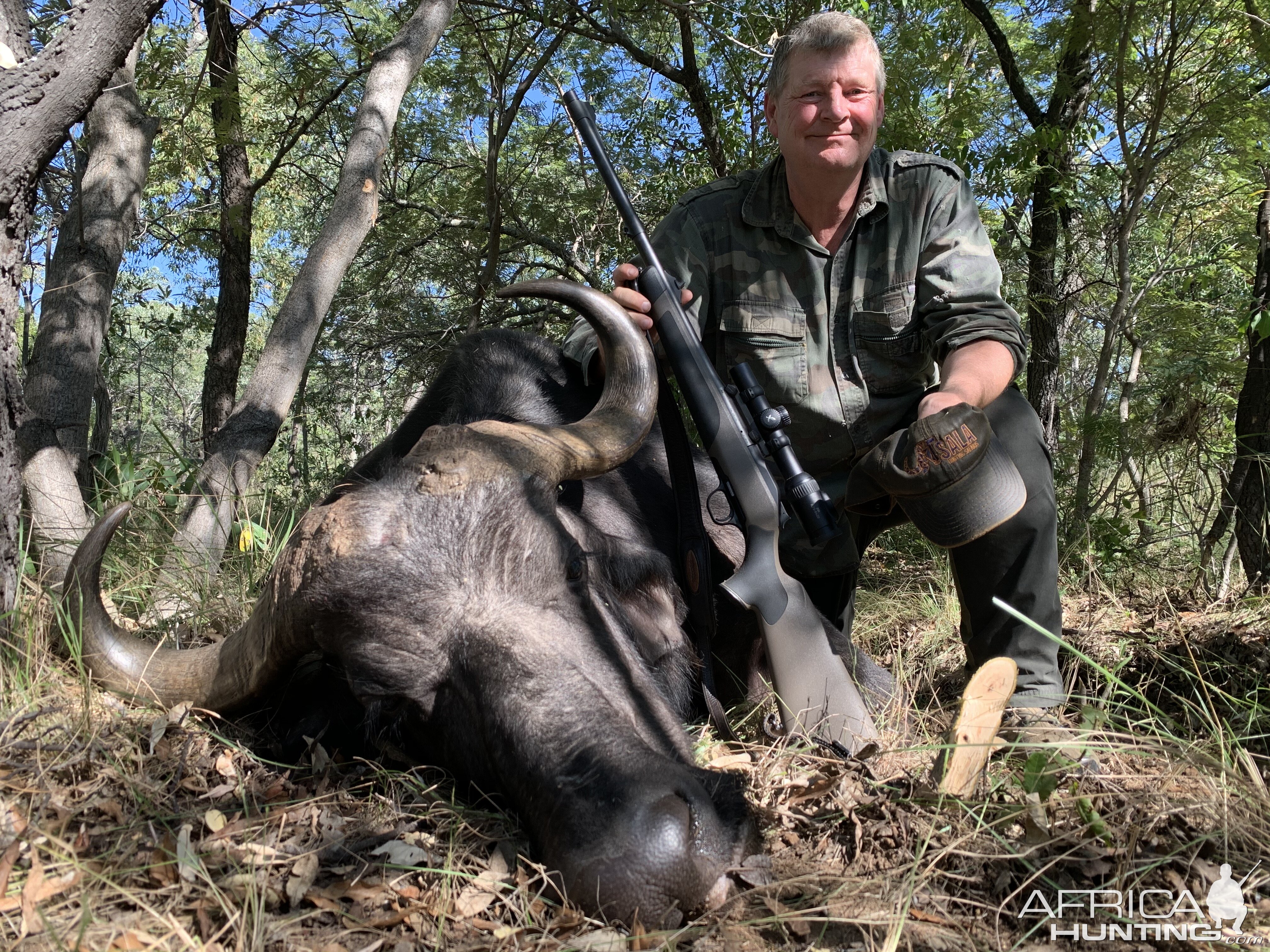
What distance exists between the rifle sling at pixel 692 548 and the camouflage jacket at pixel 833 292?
45 centimetres

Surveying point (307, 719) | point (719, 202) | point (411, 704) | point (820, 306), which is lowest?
point (307, 719)

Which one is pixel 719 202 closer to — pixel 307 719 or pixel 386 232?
pixel 307 719

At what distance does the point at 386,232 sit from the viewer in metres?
11.4

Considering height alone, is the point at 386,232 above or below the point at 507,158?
below

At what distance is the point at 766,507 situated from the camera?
11.4ft

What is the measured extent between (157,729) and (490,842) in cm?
128

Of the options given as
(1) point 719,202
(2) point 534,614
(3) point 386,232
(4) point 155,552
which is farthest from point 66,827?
(3) point 386,232

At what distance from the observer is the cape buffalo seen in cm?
225

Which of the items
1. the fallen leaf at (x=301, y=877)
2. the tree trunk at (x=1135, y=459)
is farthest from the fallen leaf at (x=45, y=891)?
the tree trunk at (x=1135, y=459)

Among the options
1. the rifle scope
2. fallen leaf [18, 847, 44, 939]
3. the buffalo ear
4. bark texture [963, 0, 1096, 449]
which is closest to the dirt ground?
fallen leaf [18, 847, 44, 939]

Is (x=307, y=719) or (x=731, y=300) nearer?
(x=307, y=719)

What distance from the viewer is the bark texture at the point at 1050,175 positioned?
24.0 feet

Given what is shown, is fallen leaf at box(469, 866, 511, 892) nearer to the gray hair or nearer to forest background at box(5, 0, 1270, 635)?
forest background at box(5, 0, 1270, 635)

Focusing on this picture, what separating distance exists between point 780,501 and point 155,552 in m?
3.25
